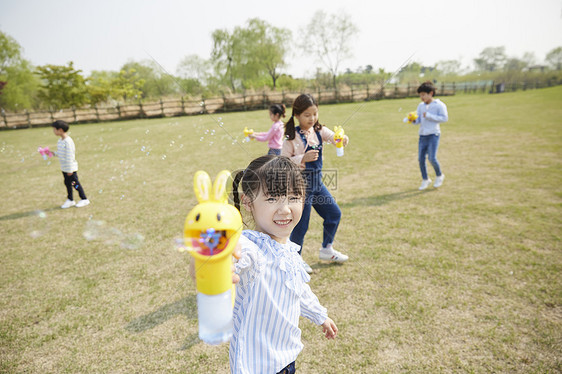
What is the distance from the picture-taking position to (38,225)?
549cm

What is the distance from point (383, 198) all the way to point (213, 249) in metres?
5.61

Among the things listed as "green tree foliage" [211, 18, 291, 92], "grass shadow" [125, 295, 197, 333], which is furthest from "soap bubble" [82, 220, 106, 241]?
"green tree foliage" [211, 18, 291, 92]

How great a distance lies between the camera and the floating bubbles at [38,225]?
202 inches

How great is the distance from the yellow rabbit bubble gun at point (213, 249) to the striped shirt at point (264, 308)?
1.13 ft

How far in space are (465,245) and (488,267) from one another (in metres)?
0.55

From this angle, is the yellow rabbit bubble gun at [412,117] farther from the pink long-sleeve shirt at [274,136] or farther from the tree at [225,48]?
the tree at [225,48]

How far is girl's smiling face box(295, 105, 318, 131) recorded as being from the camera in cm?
313

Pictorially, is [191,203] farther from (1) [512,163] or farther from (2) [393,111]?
(2) [393,111]

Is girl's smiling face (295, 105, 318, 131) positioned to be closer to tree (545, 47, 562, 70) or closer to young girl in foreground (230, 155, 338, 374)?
young girl in foreground (230, 155, 338, 374)

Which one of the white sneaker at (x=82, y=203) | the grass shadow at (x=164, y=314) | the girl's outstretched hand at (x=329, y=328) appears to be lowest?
the grass shadow at (x=164, y=314)

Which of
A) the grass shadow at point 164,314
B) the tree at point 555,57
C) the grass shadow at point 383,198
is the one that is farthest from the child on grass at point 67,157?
the tree at point 555,57

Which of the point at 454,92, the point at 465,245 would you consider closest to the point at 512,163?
the point at 465,245

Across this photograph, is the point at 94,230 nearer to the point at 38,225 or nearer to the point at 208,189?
the point at 38,225

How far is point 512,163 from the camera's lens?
808cm
